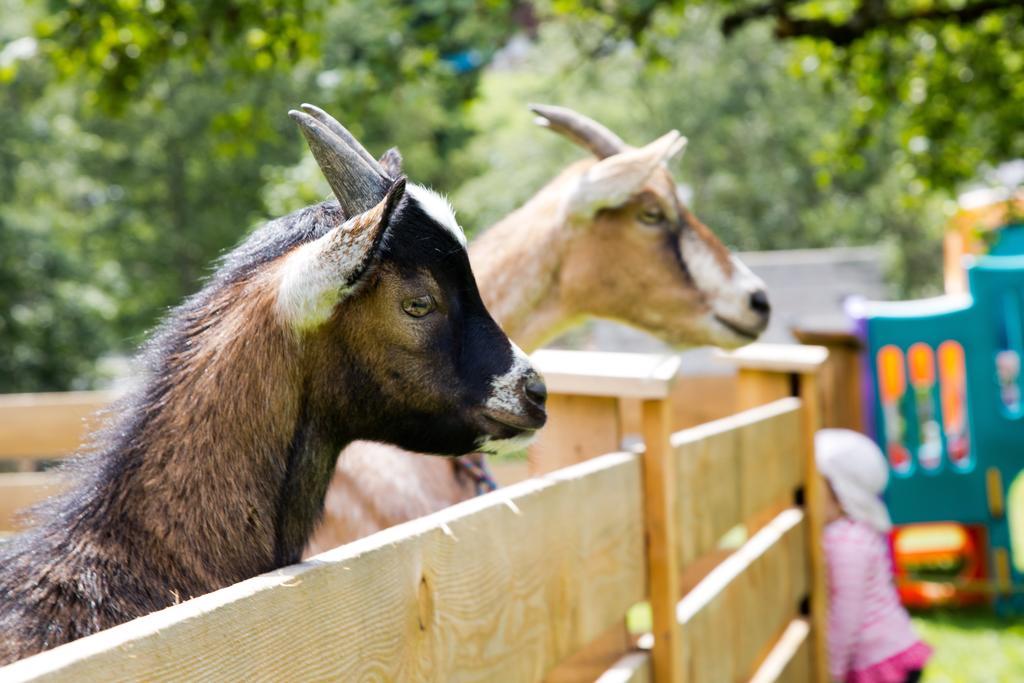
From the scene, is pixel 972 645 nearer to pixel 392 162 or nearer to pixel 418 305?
pixel 392 162

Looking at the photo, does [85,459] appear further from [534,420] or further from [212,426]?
[534,420]

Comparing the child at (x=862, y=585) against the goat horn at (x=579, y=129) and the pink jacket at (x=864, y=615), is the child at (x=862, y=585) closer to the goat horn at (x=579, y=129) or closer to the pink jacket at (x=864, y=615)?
the pink jacket at (x=864, y=615)

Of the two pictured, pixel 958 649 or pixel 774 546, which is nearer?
pixel 774 546

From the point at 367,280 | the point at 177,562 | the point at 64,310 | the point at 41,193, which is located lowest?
the point at 177,562

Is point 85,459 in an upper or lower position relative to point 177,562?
upper

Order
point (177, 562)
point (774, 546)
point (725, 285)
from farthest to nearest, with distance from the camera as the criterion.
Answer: point (725, 285) < point (774, 546) < point (177, 562)

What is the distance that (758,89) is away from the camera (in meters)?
20.4

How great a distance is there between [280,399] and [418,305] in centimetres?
32

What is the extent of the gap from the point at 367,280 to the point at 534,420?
45cm

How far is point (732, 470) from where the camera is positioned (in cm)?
359

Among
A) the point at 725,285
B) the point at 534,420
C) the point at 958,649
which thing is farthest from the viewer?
the point at 958,649

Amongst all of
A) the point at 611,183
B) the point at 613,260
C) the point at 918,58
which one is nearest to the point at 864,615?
the point at 613,260

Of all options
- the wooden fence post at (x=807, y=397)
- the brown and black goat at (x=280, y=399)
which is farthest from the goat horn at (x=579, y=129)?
the brown and black goat at (x=280, y=399)

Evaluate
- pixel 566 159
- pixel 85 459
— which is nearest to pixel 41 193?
pixel 566 159
